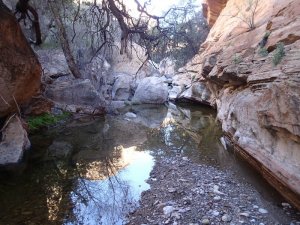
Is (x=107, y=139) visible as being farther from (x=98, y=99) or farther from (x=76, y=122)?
(x=98, y=99)

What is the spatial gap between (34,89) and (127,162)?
2.84 metres

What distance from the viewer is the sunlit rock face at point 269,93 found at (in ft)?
16.3

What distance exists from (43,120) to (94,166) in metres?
4.55

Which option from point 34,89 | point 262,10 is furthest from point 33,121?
point 262,10

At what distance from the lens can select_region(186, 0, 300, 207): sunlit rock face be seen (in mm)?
4969

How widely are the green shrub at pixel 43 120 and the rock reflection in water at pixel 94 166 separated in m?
0.47

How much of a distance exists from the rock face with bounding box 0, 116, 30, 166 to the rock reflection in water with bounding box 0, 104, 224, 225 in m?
0.33

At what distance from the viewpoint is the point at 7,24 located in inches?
259

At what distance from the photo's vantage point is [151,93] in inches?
735

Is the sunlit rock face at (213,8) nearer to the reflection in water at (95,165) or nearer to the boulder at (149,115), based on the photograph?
the boulder at (149,115)

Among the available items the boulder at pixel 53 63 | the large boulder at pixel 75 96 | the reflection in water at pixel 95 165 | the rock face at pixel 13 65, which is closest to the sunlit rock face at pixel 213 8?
the boulder at pixel 53 63

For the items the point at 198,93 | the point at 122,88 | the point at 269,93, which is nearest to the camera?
the point at 269,93

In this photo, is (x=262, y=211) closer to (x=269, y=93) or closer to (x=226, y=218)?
(x=226, y=218)

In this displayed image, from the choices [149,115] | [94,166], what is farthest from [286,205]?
[149,115]
